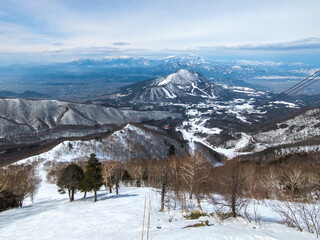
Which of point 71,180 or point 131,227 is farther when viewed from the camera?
point 71,180

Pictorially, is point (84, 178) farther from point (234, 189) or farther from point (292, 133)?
point (292, 133)

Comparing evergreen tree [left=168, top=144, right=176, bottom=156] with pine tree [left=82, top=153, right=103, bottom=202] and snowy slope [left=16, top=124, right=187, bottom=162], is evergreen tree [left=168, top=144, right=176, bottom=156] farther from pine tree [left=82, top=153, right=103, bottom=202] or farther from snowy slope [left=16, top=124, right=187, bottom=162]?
pine tree [left=82, top=153, right=103, bottom=202]

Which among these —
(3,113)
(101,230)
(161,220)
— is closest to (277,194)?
(161,220)

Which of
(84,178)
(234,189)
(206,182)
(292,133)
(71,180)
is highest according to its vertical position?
(234,189)

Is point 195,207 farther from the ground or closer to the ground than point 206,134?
farther from the ground

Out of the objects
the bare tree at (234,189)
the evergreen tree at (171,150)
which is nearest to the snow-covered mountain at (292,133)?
the evergreen tree at (171,150)

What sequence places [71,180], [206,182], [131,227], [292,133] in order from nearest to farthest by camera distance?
[131,227] < [206,182] < [71,180] < [292,133]

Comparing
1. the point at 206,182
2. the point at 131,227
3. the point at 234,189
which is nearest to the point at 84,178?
the point at 131,227

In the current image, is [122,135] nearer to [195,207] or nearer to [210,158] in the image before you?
[210,158]

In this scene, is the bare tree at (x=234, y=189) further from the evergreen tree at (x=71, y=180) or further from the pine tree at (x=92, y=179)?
the evergreen tree at (x=71, y=180)

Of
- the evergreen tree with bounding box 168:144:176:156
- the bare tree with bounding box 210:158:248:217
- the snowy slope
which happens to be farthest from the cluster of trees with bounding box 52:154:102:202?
the evergreen tree with bounding box 168:144:176:156

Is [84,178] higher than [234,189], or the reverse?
[234,189]
